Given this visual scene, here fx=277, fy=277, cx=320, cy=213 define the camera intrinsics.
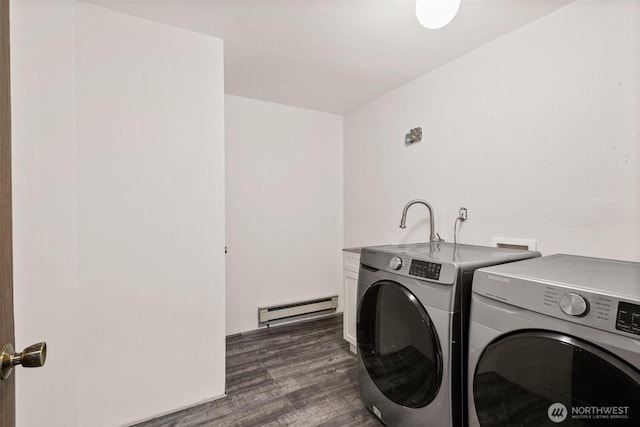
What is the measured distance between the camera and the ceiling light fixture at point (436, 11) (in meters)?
1.17

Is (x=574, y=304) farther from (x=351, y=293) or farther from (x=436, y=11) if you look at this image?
(x=351, y=293)

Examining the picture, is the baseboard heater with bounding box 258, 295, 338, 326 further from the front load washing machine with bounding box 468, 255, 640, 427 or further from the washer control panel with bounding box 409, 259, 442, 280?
the front load washing machine with bounding box 468, 255, 640, 427

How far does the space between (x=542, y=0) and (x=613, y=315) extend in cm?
154

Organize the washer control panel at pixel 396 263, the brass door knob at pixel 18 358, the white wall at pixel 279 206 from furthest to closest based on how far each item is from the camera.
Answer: the white wall at pixel 279 206, the washer control panel at pixel 396 263, the brass door knob at pixel 18 358

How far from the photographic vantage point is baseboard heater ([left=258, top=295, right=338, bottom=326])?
2.71 metres

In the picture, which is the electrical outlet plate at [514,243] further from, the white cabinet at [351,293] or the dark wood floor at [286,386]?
the dark wood floor at [286,386]

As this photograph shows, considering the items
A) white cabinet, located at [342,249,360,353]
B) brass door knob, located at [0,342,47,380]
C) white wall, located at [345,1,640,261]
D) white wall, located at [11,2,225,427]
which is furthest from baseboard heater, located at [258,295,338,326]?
brass door knob, located at [0,342,47,380]

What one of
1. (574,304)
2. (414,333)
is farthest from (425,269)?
(574,304)

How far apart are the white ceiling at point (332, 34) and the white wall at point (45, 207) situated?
2.09 ft

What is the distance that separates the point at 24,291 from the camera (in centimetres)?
76

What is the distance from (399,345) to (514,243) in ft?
3.11

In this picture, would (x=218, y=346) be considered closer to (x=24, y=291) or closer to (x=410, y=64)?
(x=24, y=291)

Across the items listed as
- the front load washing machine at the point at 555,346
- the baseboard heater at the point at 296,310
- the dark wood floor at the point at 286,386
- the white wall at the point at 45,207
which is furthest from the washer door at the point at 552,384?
the baseboard heater at the point at 296,310

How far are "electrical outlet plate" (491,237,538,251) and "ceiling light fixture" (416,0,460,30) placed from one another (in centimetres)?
125
